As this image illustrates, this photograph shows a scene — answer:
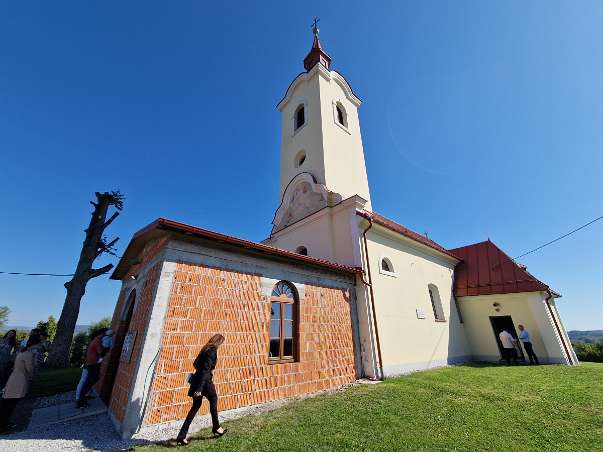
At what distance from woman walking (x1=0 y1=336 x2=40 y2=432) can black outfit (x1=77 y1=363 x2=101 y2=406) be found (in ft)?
4.37

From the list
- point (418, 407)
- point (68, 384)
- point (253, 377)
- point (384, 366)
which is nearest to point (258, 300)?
point (253, 377)

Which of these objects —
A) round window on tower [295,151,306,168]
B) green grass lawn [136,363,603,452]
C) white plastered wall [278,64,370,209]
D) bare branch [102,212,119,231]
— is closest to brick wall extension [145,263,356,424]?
green grass lawn [136,363,603,452]

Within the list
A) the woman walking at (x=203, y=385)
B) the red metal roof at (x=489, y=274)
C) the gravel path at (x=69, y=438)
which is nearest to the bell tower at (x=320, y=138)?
the red metal roof at (x=489, y=274)

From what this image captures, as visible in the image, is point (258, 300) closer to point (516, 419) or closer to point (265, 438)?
point (265, 438)

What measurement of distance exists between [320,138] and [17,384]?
12769mm

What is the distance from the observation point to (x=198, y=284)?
227 inches

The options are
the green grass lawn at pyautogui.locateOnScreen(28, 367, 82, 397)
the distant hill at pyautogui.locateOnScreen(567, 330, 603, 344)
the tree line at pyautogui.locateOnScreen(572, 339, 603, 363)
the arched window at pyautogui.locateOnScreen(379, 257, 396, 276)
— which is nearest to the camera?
the green grass lawn at pyautogui.locateOnScreen(28, 367, 82, 397)

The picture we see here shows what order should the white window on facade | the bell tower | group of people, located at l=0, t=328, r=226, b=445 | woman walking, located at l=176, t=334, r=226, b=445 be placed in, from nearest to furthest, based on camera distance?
woman walking, located at l=176, t=334, r=226, b=445
group of people, located at l=0, t=328, r=226, b=445
the white window on facade
the bell tower

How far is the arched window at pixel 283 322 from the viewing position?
22.2ft

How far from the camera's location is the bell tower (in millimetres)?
13062

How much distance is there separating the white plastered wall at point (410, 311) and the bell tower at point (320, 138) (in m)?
2.78

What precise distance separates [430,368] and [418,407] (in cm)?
585

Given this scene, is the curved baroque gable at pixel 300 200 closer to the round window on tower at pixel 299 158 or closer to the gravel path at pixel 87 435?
the round window on tower at pixel 299 158

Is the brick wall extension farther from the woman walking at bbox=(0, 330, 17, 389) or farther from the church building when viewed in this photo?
the woman walking at bbox=(0, 330, 17, 389)
